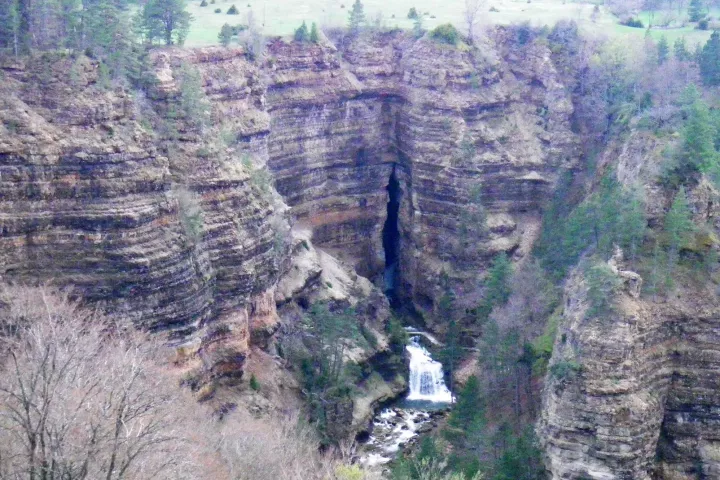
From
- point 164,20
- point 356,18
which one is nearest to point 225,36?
point 164,20

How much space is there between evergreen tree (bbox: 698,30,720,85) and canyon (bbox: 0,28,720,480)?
1084 cm

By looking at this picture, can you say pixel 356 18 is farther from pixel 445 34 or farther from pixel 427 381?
pixel 427 381

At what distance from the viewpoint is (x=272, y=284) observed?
7138 cm

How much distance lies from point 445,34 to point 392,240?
654 inches

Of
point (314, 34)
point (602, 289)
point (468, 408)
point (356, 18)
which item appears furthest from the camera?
point (356, 18)

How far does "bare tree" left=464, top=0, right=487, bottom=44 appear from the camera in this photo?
306ft

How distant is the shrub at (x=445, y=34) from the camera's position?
9088cm

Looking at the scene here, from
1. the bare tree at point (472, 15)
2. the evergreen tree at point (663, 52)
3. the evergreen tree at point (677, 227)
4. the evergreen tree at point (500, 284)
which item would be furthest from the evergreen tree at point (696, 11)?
the evergreen tree at point (677, 227)

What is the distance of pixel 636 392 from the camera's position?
58.1 meters

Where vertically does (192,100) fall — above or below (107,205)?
above

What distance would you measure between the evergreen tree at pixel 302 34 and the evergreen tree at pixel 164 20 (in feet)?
51.2

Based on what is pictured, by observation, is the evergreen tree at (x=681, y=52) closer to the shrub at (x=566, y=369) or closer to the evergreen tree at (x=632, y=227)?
the evergreen tree at (x=632, y=227)

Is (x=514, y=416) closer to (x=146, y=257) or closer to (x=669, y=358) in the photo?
(x=669, y=358)

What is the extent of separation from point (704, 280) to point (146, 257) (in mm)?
27853
